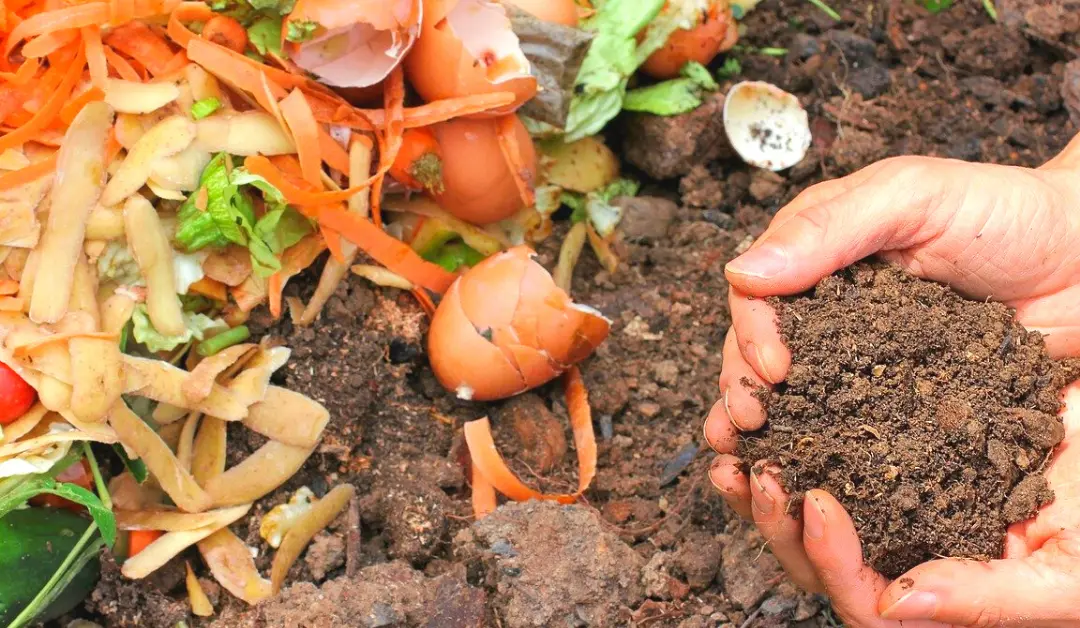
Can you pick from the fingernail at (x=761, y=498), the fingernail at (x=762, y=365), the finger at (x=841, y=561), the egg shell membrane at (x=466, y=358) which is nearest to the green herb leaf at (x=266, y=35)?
the egg shell membrane at (x=466, y=358)

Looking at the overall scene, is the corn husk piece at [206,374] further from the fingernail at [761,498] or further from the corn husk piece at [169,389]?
the fingernail at [761,498]

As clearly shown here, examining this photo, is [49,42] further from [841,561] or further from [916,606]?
[916,606]

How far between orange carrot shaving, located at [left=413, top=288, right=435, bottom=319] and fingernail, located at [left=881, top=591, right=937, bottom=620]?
1.10 metres

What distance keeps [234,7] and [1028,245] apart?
4.99ft

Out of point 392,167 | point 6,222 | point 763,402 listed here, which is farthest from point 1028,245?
point 6,222

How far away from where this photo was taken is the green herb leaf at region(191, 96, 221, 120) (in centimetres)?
193

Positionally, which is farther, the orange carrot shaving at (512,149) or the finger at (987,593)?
the orange carrot shaving at (512,149)

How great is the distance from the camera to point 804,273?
157cm

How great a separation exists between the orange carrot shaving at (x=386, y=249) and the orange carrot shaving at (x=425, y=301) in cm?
2

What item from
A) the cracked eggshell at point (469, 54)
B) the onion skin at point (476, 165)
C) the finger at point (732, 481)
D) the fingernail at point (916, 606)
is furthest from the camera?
the onion skin at point (476, 165)

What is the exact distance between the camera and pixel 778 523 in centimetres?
154

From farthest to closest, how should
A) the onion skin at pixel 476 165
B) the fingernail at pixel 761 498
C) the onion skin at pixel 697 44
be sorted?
the onion skin at pixel 697 44 → the onion skin at pixel 476 165 → the fingernail at pixel 761 498

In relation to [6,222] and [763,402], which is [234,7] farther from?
[763,402]

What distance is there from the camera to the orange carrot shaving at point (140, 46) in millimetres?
1934
